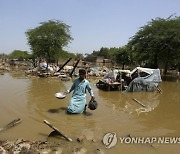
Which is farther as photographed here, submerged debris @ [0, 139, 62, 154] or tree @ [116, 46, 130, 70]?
tree @ [116, 46, 130, 70]

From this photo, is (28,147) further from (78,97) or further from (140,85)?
(140,85)

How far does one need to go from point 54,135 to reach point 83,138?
724 mm

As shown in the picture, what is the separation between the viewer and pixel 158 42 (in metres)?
27.2

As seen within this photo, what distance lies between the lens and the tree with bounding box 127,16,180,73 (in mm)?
26734

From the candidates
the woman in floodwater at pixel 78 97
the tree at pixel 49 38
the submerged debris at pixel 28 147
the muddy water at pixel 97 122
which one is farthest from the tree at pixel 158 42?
the submerged debris at pixel 28 147

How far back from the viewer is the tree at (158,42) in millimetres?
26734

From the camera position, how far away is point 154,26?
28.6m

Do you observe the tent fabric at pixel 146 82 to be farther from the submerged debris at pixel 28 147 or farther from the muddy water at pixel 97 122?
the submerged debris at pixel 28 147

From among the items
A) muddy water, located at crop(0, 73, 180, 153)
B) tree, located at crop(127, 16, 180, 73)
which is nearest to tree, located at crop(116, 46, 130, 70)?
tree, located at crop(127, 16, 180, 73)

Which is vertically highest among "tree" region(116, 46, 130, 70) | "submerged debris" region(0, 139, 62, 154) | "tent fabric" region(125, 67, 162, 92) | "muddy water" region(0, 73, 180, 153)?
"tree" region(116, 46, 130, 70)

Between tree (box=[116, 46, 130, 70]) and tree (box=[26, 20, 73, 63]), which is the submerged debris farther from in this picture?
tree (box=[116, 46, 130, 70])

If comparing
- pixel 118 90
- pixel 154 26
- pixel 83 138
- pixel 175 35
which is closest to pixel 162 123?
pixel 83 138

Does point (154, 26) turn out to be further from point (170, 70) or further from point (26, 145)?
point (26, 145)

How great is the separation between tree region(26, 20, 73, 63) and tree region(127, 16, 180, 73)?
28.7ft
